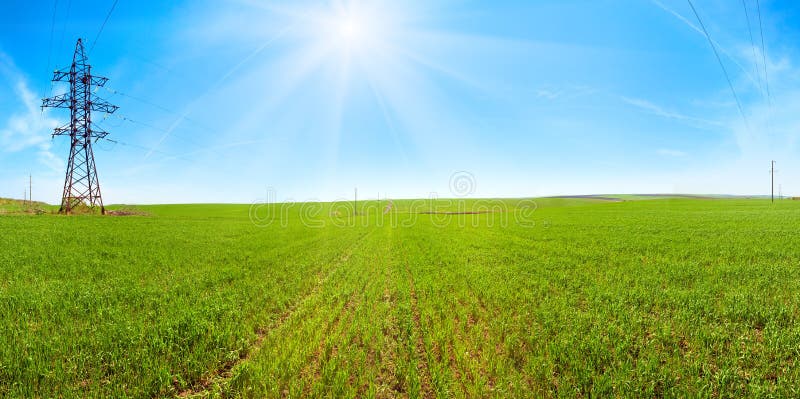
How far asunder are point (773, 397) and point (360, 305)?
8.35 metres

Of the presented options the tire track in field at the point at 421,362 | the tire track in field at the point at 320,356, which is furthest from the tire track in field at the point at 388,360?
the tire track in field at the point at 320,356

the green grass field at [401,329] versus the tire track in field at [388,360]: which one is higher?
the green grass field at [401,329]

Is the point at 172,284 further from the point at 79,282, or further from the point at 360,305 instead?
the point at 360,305

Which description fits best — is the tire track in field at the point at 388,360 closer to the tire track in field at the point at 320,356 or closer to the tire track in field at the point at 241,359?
the tire track in field at the point at 320,356

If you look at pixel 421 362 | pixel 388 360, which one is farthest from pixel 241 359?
pixel 421 362

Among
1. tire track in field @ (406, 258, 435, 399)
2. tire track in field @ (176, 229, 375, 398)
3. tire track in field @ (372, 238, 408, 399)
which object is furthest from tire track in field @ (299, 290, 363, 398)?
tire track in field @ (406, 258, 435, 399)

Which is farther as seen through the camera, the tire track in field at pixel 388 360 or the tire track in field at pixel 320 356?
the tire track in field at pixel 320 356

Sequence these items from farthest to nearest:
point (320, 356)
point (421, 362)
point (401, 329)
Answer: point (401, 329) < point (320, 356) < point (421, 362)

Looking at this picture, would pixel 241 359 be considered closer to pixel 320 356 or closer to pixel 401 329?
pixel 320 356

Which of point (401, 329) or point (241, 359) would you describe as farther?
point (401, 329)

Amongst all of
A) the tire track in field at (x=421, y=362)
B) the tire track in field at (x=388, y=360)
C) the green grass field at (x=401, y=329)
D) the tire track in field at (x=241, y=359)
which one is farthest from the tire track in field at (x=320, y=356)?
the tire track in field at (x=421, y=362)

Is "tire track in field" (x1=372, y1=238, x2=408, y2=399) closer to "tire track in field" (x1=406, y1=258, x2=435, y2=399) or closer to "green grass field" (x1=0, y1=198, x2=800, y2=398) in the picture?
"green grass field" (x1=0, y1=198, x2=800, y2=398)

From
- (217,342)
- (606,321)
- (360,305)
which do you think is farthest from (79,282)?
(606,321)

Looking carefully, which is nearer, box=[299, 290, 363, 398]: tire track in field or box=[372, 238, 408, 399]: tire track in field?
box=[372, 238, 408, 399]: tire track in field
